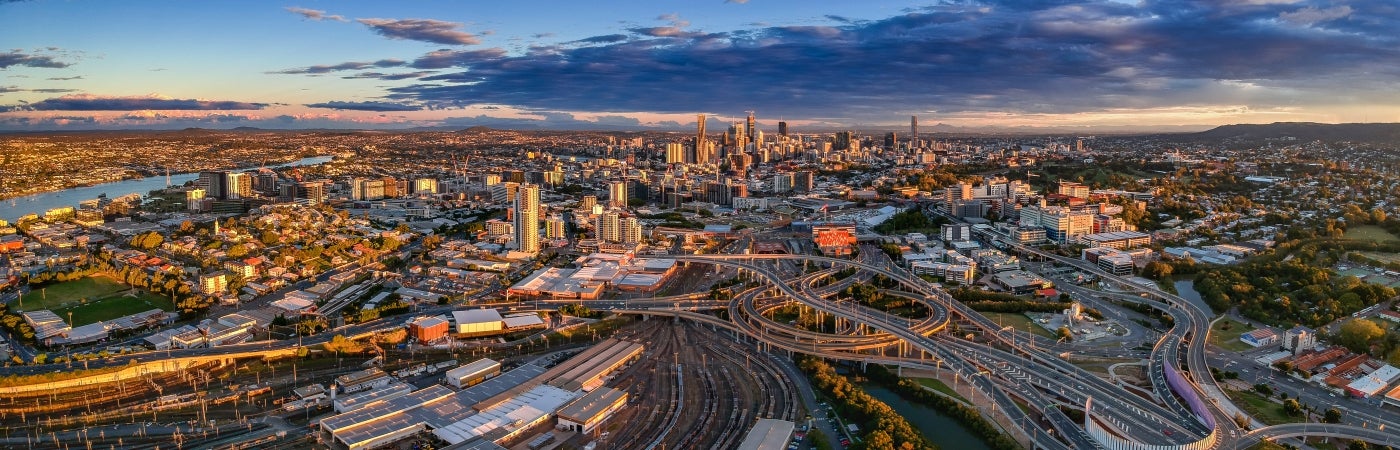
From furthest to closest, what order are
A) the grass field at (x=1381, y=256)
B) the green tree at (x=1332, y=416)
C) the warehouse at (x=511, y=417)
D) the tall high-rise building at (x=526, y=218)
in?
the tall high-rise building at (x=526, y=218), the grass field at (x=1381, y=256), the green tree at (x=1332, y=416), the warehouse at (x=511, y=417)

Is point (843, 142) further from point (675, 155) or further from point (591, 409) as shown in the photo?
point (591, 409)

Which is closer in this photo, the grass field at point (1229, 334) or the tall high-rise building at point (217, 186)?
the grass field at point (1229, 334)

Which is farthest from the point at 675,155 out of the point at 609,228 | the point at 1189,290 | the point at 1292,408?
the point at 1292,408

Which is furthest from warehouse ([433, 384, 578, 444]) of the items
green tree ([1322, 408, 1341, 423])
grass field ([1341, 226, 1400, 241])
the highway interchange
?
grass field ([1341, 226, 1400, 241])

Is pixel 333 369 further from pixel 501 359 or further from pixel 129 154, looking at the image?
pixel 129 154

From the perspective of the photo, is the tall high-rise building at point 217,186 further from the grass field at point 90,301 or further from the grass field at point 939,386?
the grass field at point 939,386

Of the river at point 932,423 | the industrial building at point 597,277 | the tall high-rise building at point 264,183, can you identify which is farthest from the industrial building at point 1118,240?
the tall high-rise building at point 264,183
